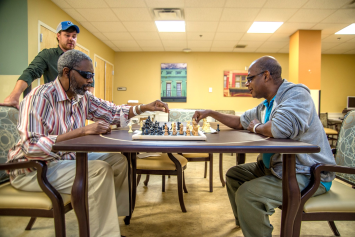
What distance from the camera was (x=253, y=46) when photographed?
6.78 metres

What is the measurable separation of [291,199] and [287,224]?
0.46ft

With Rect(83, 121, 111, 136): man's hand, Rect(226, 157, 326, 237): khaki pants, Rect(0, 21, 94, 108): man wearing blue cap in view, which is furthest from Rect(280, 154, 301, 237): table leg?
Rect(0, 21, 94, 108): man wearing blue cap

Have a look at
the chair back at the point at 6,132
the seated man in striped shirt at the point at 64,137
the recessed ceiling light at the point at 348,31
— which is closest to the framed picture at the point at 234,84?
the recessed ceiling light at the point at 348,31

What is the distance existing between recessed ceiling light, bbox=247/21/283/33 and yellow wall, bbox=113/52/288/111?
2120mm

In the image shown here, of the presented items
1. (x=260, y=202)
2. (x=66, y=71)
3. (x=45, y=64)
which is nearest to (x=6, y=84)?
(x=45, y=64)

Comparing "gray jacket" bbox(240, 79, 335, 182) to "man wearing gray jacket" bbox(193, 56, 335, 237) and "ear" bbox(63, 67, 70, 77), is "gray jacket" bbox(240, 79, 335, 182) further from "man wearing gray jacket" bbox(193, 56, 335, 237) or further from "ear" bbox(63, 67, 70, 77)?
"ear" bbox(63, 67, 70, 77)

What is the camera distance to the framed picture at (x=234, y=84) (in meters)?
7.56

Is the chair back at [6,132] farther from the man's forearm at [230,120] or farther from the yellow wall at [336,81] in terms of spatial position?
the yellow wall at [336,81]

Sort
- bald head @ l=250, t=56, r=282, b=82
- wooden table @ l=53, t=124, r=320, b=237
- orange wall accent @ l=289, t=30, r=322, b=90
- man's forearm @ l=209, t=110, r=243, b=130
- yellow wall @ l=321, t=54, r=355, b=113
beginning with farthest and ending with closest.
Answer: yellow wall @ l=321, t=54, r=355, b=113
orange wall accent @ l=289, t=30, r=322, b=90
man's forearm @ l=209, t=110, r=243, b=130
bald head @ l=250, t=56, r=282, b=82
wooden table @ l=53, t=124, r=320, b=237

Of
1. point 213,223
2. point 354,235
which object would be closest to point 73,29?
point 213,223

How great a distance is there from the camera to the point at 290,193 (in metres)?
1.16

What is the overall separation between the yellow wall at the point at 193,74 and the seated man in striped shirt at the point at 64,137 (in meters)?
6.09

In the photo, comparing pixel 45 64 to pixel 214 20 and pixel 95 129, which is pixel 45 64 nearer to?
pixel 95 129

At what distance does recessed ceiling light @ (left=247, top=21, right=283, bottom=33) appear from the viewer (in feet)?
16.4
